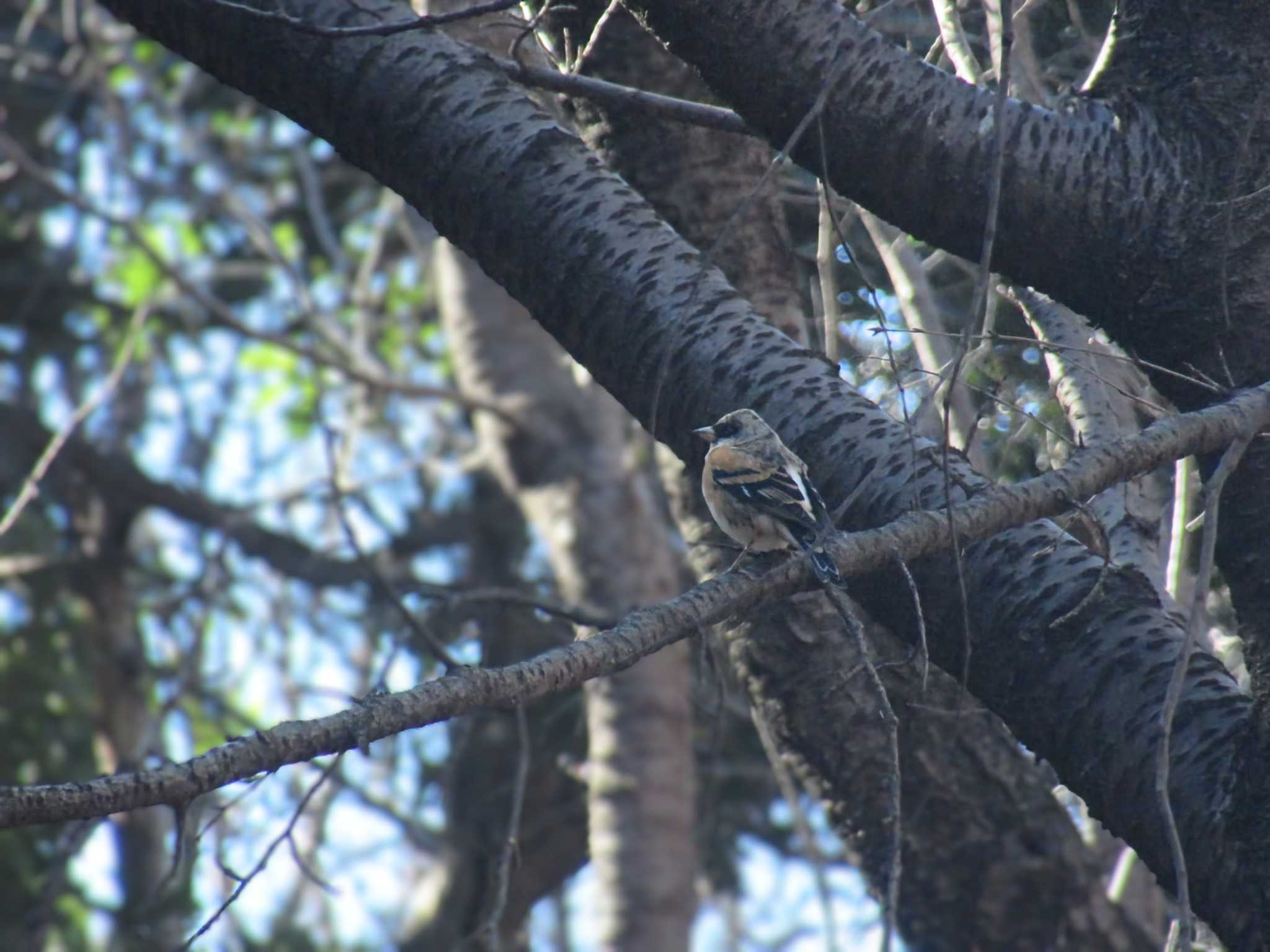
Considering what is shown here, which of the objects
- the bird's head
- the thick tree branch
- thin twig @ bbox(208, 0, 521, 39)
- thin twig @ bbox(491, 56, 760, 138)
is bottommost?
the thick tree branch

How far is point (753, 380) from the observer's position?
9.37 ft

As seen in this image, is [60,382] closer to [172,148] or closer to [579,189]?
[172,148]

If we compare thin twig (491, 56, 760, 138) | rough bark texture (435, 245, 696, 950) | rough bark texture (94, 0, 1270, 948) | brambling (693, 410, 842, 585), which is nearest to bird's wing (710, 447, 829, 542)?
brambling (693, 410, 842, 585)

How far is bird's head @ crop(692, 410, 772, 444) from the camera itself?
2.93 meters

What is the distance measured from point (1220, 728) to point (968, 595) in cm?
51

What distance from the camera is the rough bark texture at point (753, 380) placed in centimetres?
242

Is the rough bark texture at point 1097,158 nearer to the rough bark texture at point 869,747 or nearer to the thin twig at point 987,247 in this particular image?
the thin twig at point 987,247

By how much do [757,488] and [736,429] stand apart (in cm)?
50

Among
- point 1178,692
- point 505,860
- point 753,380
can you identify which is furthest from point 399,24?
point 505,860

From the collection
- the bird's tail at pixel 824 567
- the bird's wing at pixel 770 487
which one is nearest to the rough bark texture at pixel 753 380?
the bird's tail at pixel 824 567

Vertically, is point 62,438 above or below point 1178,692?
above

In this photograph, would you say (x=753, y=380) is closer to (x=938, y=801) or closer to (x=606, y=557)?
(x=938, y=801)

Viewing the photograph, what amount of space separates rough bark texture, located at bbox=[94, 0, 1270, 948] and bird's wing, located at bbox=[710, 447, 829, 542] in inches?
17.5

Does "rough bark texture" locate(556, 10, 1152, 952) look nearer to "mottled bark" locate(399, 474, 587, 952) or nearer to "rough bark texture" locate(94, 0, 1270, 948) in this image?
"rough bark texture" locate(94, 0, 1270, 948)
